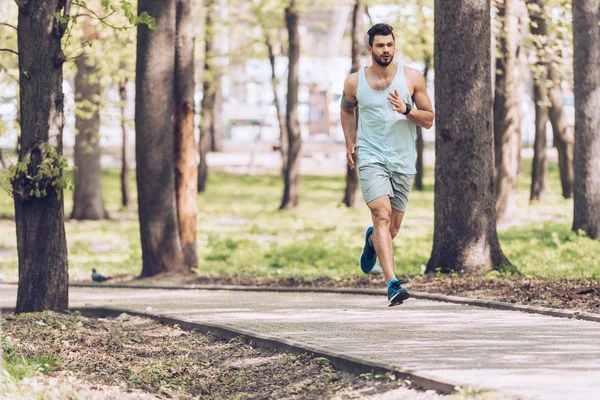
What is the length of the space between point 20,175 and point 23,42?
1273mm

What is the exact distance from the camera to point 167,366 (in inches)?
357

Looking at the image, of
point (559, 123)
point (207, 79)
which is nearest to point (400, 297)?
point (559, 123)

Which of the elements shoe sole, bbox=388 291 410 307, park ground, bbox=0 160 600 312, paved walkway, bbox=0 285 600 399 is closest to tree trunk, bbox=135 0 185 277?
park ground, bbox=0 160 600 312

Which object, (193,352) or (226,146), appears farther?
(226,146)

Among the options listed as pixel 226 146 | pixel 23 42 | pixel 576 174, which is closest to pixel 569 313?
pixel 23 42

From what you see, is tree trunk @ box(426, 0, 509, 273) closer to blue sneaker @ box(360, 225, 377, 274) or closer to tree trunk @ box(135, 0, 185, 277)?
blue sneaker @ box(360, 225, 377, 274)

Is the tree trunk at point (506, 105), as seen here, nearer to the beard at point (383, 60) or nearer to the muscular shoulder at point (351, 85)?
the muscular shoulder at point (351, 85)

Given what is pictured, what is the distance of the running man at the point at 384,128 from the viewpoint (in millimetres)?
9969

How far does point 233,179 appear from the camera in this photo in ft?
152

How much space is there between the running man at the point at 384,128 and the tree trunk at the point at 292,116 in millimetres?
22161

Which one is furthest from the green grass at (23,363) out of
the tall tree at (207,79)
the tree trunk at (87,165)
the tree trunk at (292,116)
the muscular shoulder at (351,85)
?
the tall tree at (207,79)

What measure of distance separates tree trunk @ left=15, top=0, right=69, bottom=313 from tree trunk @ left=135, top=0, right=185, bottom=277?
5.08 m

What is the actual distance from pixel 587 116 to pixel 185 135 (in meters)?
6.84

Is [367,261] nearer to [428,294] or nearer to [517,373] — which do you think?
[428,294]
